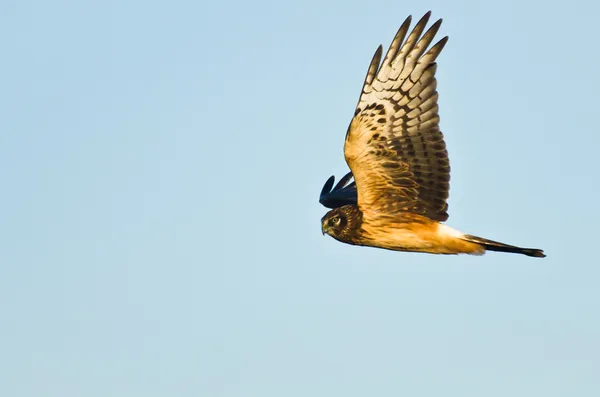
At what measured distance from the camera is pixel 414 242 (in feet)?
43.9

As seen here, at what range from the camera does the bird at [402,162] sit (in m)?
12.7

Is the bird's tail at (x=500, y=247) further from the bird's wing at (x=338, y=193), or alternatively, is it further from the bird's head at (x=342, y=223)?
the bird's wing at (x=338, y=193)

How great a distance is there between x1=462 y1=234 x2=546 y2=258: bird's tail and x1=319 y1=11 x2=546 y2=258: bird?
0.03 ft

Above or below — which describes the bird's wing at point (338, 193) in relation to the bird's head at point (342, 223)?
above

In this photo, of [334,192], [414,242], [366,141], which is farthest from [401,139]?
[334,192]

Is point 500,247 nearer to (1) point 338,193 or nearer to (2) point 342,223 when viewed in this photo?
(2) point 342,223

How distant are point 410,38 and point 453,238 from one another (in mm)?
2247

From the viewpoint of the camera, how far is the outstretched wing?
12.7m

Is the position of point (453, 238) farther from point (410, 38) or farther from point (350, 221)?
point (410, 38)

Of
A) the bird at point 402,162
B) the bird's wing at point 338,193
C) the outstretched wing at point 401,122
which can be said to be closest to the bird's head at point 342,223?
the bird at point 402,162

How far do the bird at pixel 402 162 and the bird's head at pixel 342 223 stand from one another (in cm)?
1

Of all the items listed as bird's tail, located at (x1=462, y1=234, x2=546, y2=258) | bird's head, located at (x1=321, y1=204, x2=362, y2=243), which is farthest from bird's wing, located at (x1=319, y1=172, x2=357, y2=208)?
bird's tail, located at (x1=462, y1=234, x2=546, y2=258)

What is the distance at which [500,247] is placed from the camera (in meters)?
13.1

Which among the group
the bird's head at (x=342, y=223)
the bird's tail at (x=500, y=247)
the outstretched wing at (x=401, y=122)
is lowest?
the bird's tail at (x=500, y=247)
